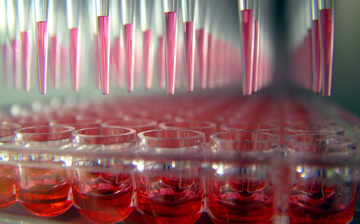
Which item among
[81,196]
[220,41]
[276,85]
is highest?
[220,41]

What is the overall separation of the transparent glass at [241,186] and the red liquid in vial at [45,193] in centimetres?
20

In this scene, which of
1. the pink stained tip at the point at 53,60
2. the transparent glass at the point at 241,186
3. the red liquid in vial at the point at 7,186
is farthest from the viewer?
the pink stained tip at the point at 53,60

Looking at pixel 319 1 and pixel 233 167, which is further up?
pixel 319 1

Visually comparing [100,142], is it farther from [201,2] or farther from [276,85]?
[276,85]

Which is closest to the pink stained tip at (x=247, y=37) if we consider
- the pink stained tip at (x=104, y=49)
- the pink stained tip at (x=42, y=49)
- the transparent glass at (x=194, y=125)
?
the transparent glass at (x=194, y=125)

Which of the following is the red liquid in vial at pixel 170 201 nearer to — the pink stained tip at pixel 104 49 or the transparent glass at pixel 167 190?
the transparent glass at pixel 167 190

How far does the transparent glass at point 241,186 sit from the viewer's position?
32 centimetres

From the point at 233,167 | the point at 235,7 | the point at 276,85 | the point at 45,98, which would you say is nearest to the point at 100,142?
the point at 233,167

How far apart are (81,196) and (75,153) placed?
2.6 inches

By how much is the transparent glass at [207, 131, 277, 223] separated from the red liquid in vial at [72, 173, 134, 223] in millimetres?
109

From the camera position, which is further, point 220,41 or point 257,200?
point 220,41

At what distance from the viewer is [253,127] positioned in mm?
542

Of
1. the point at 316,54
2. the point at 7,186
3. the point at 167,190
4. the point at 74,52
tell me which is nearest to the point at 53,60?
the point at 74,52

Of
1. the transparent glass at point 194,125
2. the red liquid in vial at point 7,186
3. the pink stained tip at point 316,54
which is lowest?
the red liquid in vial at point 7,186
